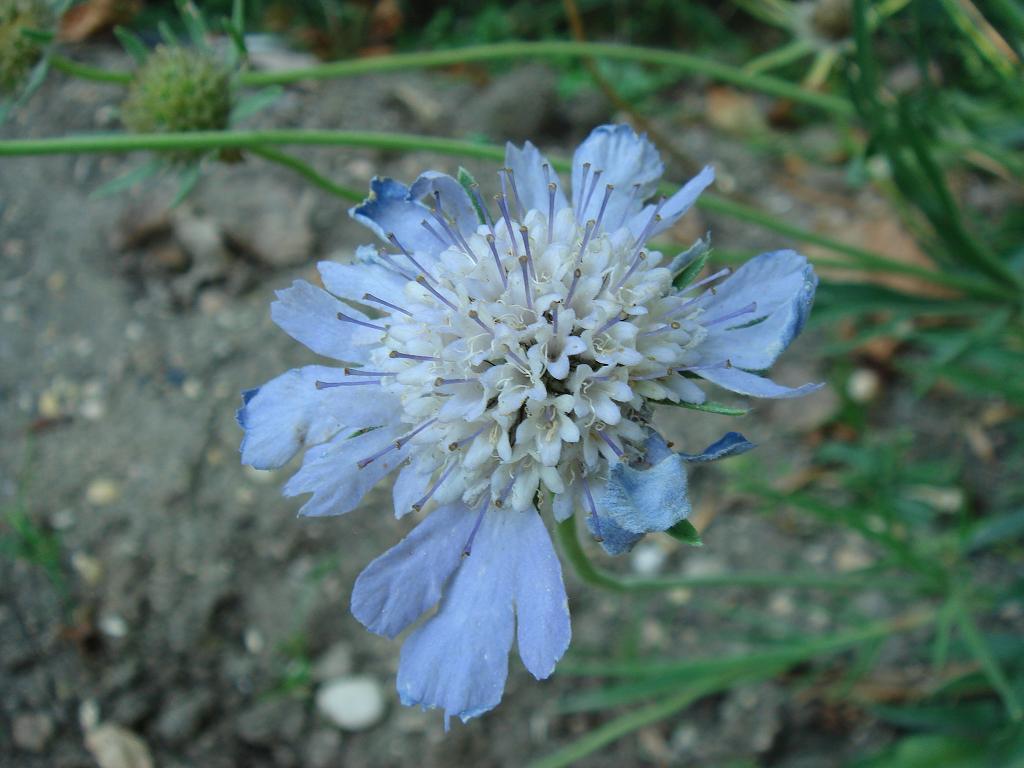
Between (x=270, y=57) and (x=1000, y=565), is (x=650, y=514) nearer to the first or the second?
(x=1000, y=565)

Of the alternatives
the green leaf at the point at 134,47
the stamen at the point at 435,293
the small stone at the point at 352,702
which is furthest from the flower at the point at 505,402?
the small stone at the point at 352,702

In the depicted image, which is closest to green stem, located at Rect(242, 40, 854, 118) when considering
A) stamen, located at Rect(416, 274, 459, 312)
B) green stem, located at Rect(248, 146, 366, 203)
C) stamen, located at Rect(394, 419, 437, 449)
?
green stem, located at Rect(248, 146, 366, 203)

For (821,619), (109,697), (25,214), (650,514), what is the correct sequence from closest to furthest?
(650,514) → (109,697) → (821,619) → (25,214)

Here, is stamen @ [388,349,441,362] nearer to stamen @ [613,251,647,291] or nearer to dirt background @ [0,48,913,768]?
stamen @ [613,251,647,291]

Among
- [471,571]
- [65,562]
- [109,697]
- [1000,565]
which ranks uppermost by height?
[471,571]

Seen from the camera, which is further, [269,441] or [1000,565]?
[1000,565]

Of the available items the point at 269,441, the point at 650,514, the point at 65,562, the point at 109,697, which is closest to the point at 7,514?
the point at 65,562
